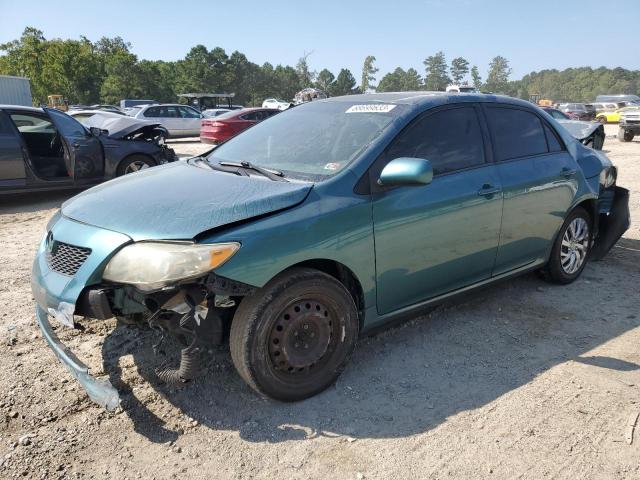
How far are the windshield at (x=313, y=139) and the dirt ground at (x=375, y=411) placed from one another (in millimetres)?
1294

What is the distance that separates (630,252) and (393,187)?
411cm

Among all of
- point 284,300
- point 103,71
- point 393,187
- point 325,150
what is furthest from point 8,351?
point 103,71

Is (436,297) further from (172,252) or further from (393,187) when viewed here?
(172,252)

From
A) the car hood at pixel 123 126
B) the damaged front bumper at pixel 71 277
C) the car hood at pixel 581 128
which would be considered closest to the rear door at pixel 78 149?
the car hood at pixel 123 126

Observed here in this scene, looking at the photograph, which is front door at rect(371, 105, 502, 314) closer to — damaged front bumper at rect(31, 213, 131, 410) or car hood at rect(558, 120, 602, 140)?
damaged front bumper at rect(31, 213, 131, 410)

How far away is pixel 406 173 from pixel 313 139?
834 millimetres

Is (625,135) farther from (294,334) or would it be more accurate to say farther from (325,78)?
(325,78)

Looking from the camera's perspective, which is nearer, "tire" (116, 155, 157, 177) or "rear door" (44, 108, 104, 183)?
"rear door" (44, 108, 104, 183)

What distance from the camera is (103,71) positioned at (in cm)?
6488

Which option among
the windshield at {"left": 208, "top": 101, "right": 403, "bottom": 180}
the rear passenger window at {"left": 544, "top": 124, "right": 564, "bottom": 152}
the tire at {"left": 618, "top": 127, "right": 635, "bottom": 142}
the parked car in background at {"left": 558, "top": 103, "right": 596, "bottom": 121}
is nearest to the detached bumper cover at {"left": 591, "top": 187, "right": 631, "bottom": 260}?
the rear passenger window at {"left": 544, "top": 124, "right": 564, "bottom": 152}

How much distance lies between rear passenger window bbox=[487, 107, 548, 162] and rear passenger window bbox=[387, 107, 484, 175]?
211mm

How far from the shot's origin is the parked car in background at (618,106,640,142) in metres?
19.2

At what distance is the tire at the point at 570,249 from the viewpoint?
4508mm

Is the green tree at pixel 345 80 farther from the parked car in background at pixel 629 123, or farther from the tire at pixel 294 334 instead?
the tire at pixel 294 334
